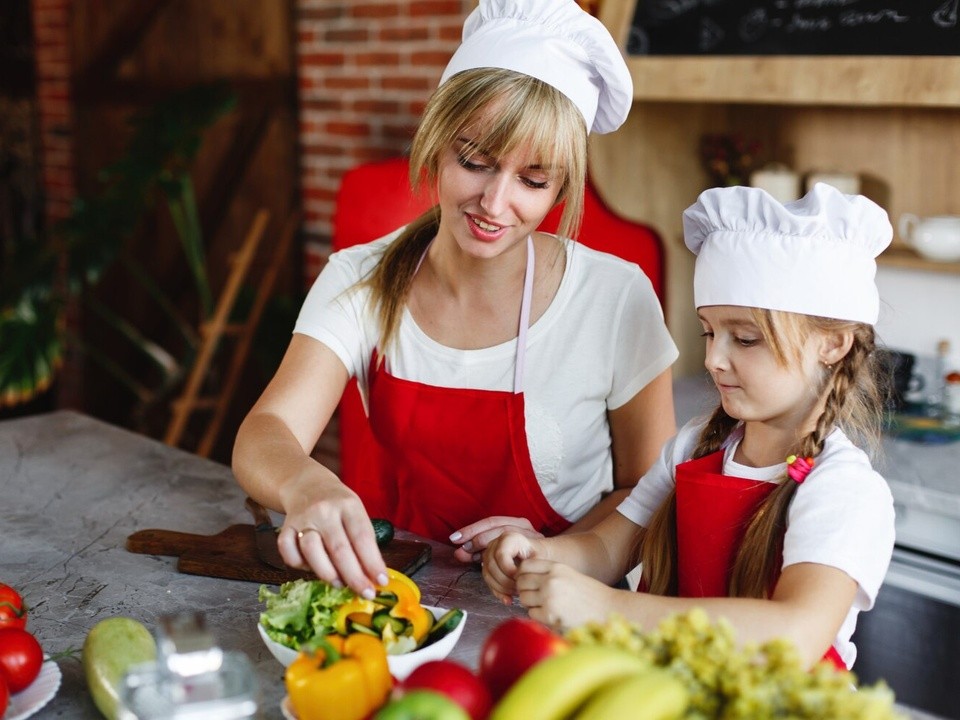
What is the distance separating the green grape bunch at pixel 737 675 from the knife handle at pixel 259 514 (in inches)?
30.6

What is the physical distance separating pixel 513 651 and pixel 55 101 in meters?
4.81

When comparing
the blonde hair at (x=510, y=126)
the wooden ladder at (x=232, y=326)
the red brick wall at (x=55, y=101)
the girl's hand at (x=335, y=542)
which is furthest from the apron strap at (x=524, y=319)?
the red brick wall at (x=55, y=101)

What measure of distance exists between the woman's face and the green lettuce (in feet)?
2.09

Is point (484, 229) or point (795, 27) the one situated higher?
point (795, 27)

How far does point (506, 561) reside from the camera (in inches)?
52.8

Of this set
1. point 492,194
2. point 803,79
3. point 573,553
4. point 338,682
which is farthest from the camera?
point 803,79

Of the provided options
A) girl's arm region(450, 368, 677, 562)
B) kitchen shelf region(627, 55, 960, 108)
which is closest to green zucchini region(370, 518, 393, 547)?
girl's arm region(450, 368, 677, 562)

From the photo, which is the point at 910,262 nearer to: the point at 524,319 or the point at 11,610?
the point at 524,319

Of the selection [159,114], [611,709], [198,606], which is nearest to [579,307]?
[198,606]

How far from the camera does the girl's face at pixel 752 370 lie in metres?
1.31

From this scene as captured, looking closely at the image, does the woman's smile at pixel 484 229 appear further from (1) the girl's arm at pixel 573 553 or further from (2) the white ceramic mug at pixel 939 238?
(2) the white ceramic mug at pixel 939 238

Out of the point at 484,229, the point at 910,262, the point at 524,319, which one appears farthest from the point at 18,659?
the point at 910,262

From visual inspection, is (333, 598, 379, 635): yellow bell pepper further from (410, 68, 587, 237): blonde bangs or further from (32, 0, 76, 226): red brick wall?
(32, 0, 76, 226): red brick wall

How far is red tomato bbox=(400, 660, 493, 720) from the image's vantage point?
83 cm
